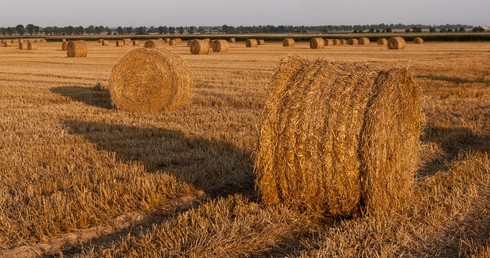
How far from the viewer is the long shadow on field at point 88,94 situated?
569 inches

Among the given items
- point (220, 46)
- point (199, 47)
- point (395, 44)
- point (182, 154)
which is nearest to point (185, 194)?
point (182, 154)

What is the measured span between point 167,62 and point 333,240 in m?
9.21

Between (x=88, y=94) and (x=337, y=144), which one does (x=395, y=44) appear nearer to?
(x=88, y=94)

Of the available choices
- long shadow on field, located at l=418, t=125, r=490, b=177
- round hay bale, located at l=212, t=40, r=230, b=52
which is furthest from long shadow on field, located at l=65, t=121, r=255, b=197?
round hay bale, located at l=212, t=40, r=230, b=52

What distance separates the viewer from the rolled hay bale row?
6.03 m

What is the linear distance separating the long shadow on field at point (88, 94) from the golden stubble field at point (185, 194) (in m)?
1.72

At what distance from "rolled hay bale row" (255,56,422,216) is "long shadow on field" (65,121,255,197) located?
32.6 inches

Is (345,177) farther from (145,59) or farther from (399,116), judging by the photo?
(145,59)

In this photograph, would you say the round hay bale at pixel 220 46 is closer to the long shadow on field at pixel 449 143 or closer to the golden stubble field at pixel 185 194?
the golden stubble field at pixel 185 194

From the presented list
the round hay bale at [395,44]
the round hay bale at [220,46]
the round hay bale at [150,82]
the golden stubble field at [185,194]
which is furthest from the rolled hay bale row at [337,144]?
the round hay bale at [395,44]

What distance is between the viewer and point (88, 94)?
15.7 metres

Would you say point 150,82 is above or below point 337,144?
below

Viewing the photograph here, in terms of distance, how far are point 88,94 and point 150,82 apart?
2.85 m

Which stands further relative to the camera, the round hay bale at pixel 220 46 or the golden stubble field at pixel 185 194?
the round hay bale at pixel 220 46
